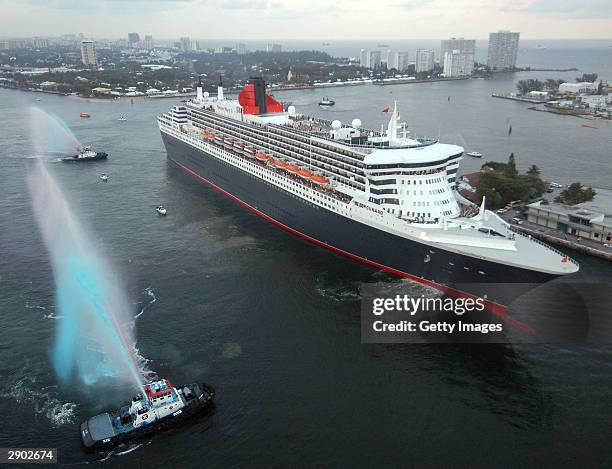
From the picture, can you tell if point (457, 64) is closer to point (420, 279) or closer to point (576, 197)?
point (576, 197)

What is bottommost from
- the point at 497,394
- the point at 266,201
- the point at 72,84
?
the point at 497,394

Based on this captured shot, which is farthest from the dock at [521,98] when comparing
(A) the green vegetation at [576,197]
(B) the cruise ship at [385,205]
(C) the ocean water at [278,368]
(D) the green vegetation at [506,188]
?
(C) the ocean water at [278,368]

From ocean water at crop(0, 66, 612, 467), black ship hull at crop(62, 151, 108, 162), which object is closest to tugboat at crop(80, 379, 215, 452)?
ocean water at crop(0, 66, 612, 467)

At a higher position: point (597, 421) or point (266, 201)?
point (266, 201)

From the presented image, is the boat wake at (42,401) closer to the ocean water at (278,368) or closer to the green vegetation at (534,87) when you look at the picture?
the ocean water at (278,368)

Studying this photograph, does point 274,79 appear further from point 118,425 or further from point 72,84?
point 118,425

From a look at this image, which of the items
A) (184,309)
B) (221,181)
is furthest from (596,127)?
(184,309)
